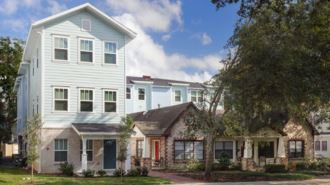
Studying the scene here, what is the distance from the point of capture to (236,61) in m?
27.0

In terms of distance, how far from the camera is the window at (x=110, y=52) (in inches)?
1248

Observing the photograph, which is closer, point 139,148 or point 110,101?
point 110,101

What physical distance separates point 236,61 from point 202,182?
682 cm

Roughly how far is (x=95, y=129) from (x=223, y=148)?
12918mm

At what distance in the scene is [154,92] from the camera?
2185 inches

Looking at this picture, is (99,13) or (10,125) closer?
(99,13)

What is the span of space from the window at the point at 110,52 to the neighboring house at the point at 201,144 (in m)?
7.13

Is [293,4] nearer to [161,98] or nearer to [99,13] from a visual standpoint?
[99,13]

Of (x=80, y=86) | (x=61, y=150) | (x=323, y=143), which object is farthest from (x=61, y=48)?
(x=323, y=143)

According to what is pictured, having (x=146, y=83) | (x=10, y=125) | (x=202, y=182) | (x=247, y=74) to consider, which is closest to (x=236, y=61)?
(x=247, y=74)

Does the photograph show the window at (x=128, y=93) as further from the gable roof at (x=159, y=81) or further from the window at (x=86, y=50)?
the window at (x=86, y=50)

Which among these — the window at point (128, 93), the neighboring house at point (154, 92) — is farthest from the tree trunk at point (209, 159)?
the window at point (128, 93)

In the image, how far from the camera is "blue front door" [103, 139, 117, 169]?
104ft

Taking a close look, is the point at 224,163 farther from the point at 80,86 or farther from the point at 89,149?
the point at 80,86
